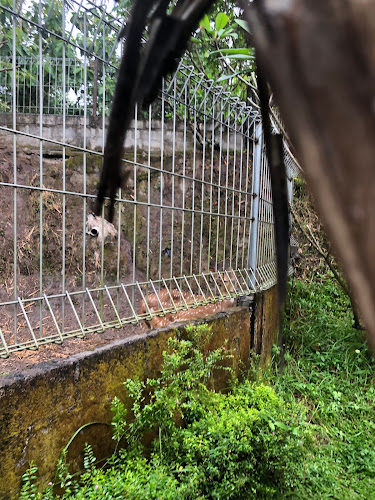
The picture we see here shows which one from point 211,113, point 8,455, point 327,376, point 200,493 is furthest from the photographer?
point 327,376

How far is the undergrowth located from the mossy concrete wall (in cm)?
5

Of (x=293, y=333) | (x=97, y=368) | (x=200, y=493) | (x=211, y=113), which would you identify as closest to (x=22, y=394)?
(x=97, y=368)

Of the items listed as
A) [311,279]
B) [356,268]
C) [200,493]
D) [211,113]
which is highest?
[211,113]

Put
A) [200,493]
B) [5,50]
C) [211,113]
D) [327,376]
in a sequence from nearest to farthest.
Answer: [200,493], [211,113], [327,376], [5,50]

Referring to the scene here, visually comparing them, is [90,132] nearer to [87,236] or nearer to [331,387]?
[87,236]

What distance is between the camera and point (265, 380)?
2701 millimetres

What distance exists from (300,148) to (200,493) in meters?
1.67

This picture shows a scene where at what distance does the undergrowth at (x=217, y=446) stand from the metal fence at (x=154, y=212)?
0.43 meters

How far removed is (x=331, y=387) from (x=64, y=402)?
221 cm

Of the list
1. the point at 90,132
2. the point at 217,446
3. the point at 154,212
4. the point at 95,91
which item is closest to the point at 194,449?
the point at 217,446

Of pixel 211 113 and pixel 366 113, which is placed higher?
pixel 211 113

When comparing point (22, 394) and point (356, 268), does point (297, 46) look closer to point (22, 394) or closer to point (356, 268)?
point (356, 268)

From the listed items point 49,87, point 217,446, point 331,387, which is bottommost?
point 331,387

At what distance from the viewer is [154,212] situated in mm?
4168
